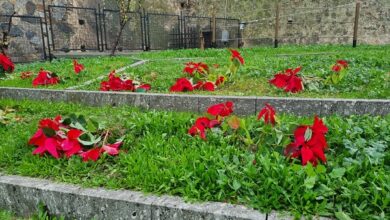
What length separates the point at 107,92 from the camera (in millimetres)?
4113

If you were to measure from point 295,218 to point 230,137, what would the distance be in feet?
3.17

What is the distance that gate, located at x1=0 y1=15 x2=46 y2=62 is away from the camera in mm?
9732

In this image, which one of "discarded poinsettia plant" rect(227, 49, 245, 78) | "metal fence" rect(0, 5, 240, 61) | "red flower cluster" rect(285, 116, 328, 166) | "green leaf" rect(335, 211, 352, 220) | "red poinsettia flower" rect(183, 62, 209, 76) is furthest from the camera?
"metal fence" rect(0, 5, 240, 61)

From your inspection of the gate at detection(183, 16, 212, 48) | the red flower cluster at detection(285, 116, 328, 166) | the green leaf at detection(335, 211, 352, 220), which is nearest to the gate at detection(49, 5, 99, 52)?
the gate at detection(183, 16, 212, 48)

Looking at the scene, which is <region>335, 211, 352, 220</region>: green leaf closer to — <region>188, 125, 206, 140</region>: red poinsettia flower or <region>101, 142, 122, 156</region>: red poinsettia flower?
<region>188, 125, 206, 140</region>: red poinsettia flower

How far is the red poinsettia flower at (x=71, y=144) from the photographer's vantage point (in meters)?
2.33

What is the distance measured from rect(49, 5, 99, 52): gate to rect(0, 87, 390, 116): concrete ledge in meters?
7.32

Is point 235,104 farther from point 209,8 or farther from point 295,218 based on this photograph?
point 209,8

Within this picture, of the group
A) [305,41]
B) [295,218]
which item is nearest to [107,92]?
[295,218]

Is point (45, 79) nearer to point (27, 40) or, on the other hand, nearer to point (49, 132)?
point (49, 132)

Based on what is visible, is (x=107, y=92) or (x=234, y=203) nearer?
(x=234, y=203)

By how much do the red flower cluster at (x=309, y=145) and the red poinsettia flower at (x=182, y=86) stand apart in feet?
7.89

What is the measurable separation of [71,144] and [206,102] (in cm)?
166

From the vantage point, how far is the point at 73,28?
1194 centimetres
